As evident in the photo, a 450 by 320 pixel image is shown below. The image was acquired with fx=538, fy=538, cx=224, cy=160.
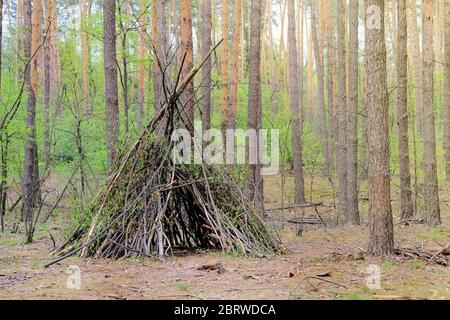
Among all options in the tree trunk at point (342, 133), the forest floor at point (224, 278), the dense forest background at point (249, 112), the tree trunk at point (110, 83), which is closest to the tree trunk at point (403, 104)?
the dense forest background at point (249, 112)

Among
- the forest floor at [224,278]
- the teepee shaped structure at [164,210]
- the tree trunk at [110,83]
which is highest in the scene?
the tree trunk at [110,83]

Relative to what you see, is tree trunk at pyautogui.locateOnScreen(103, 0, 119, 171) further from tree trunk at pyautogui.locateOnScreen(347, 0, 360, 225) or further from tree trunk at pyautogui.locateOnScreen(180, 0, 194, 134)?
tree trunk at pyautogui.locateOnScreen(347, 0, 360, 225)

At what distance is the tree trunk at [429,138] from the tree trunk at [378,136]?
4530mm

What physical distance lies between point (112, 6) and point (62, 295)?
6715 millimetres

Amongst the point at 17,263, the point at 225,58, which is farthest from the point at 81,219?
the point at 225,58

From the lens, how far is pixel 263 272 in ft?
18.9

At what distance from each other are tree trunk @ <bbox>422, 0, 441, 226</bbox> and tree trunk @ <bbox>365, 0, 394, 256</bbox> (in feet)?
14.9

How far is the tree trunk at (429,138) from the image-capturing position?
11.0m

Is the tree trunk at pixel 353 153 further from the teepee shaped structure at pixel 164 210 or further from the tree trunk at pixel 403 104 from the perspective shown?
the teepee shaped structure at pixel 164 210

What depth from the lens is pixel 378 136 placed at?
6809mm

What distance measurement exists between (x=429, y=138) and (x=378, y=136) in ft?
16.4

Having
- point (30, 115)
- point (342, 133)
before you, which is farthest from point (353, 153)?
point (30, 115)

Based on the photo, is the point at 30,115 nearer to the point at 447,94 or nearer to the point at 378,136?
the point at 378,136
